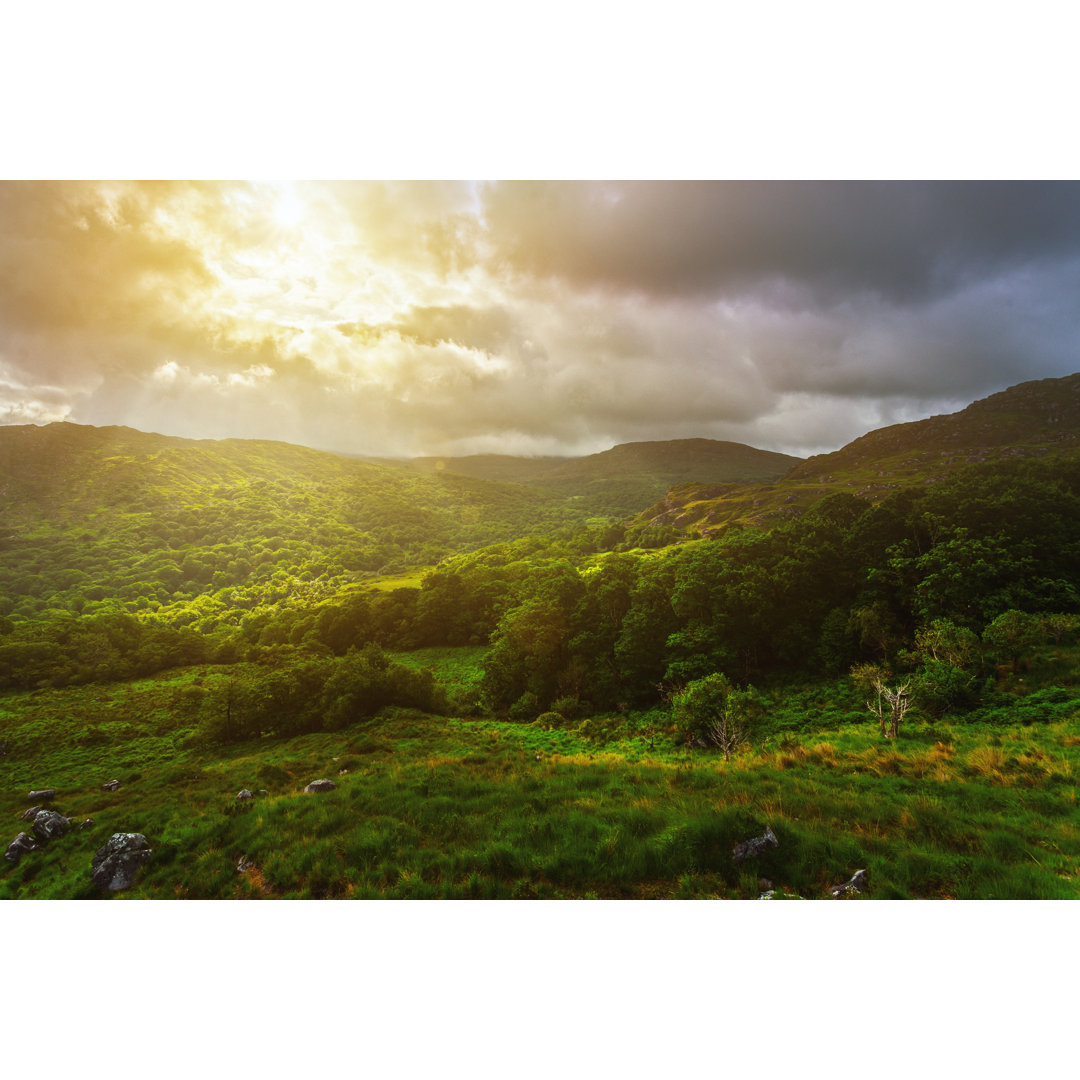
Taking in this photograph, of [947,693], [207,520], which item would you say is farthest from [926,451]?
[207,520]

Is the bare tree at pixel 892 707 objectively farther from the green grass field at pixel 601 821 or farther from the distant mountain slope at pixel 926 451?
the distant mountain slope at pixel 926 451

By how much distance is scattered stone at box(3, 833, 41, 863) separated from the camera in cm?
537

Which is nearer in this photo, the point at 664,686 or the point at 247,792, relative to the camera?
the point at 247,792

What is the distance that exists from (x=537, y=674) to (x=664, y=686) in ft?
13.4

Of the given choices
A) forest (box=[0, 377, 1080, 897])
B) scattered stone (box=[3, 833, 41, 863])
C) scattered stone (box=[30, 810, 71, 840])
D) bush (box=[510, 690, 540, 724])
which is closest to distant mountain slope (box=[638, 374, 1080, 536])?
forest (box=[0, 377, 1080, 897])

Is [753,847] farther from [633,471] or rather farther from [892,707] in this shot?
[633,471]

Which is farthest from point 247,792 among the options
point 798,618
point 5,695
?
point 798,618

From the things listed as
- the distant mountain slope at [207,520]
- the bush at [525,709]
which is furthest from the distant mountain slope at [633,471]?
the bush at [525,709]

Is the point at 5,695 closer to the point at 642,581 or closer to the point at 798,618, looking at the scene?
the point at 642,581

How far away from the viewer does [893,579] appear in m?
12.0

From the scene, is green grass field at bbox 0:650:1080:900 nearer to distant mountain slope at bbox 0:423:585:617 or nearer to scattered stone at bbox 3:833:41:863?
scattered stone at bbox 3:833:41:863

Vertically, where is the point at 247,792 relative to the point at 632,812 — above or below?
below

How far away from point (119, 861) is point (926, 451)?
44932 millimetres

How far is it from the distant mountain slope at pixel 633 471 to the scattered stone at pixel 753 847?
5284 centimetres
